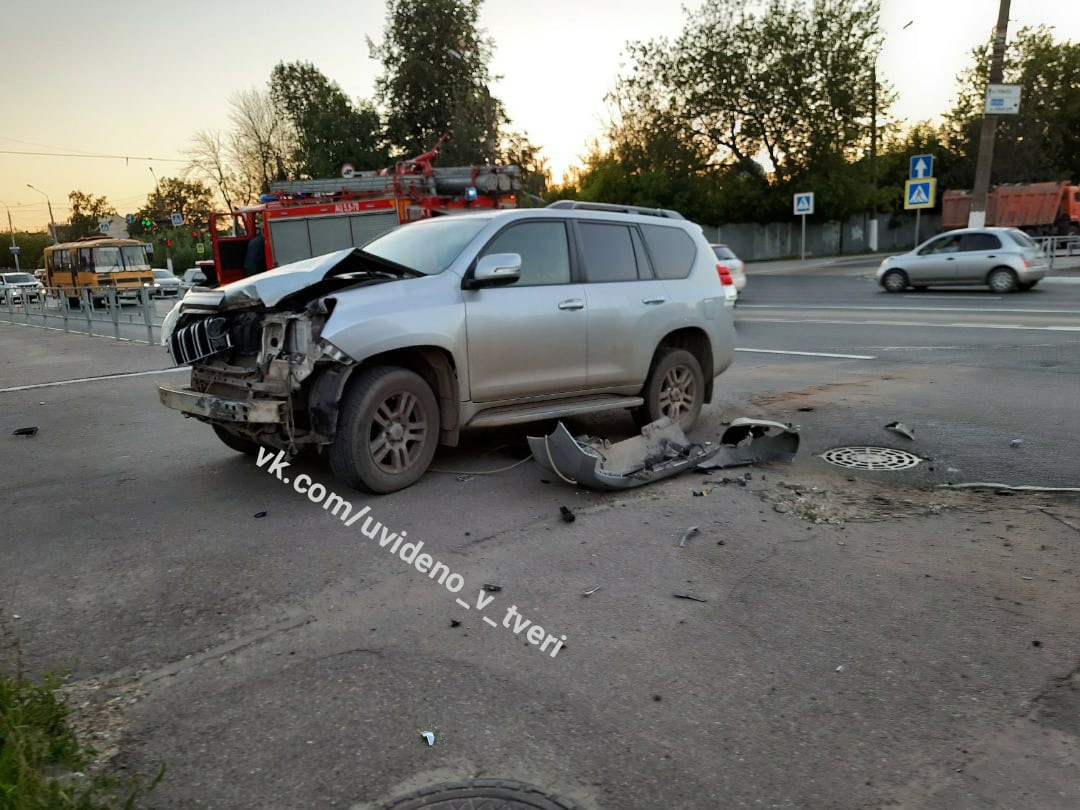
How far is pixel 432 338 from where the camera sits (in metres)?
5.31

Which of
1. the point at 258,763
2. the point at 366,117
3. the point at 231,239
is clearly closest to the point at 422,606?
the point at 258,763

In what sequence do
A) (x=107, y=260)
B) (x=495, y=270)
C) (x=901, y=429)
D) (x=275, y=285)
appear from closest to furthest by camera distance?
(x=275, y=285) < (x=495, y=270) < (x=901, y=429) < (x=107, y=260)

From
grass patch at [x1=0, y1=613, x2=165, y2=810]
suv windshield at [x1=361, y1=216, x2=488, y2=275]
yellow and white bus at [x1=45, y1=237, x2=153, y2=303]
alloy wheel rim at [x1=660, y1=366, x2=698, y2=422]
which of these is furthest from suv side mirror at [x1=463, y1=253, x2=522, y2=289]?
yellow and white bus at [x1=45, y1=237, x2=153, y2=303]

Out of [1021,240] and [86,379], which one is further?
[1021,240]

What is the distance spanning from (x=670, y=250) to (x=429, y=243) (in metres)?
2.17

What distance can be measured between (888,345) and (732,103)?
34345 mm

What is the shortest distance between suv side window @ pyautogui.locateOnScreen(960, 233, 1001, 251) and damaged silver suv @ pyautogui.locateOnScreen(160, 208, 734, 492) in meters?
16.6

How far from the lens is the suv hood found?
516 cm

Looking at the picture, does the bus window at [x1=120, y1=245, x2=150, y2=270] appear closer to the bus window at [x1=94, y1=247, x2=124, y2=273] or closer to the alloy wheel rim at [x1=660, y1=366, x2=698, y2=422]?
the bus window at [x1=94, y1=247, x2=124, y2=273]

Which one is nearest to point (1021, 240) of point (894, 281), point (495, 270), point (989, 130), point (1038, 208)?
point (894, 281)

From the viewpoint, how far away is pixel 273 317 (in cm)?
514

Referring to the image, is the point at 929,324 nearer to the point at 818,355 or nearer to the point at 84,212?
the point at 818,355

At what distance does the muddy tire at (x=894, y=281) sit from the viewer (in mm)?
21856

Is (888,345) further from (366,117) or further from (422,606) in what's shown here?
(366,117)
